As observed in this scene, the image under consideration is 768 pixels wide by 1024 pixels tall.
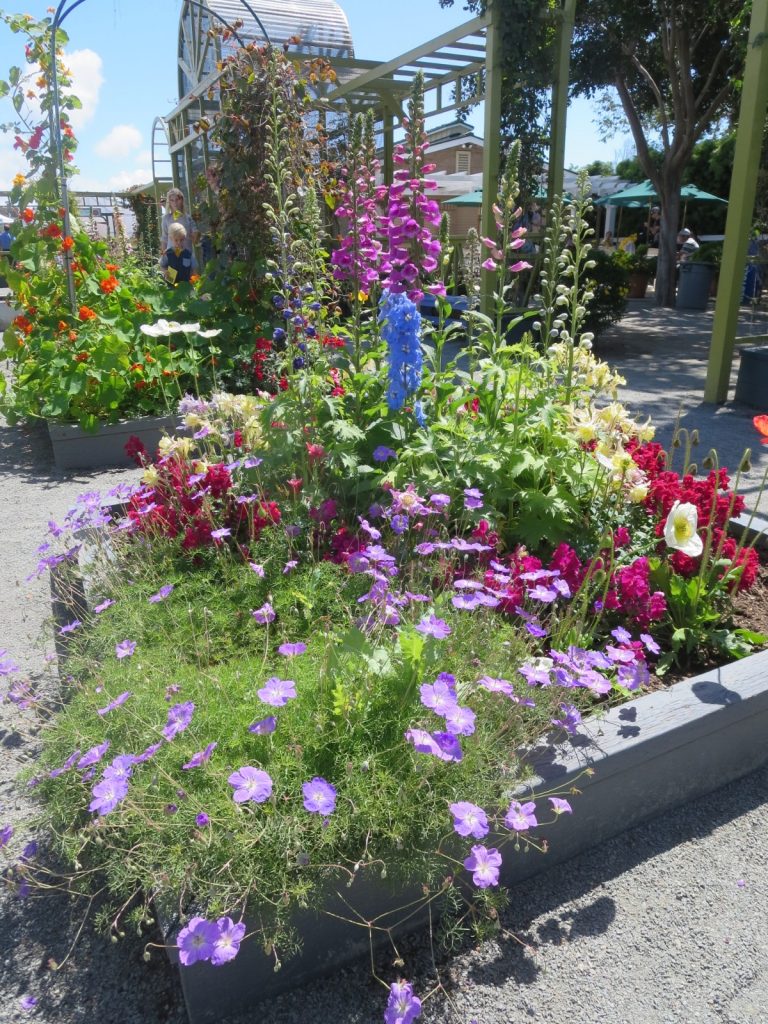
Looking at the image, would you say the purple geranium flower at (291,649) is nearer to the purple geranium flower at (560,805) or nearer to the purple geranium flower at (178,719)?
the purple geranium flower at (178,719)

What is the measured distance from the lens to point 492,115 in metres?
7.74

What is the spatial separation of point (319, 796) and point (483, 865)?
1.22 ft

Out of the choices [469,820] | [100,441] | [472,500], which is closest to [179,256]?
[100,441]

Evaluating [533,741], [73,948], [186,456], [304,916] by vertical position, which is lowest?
[73,948]

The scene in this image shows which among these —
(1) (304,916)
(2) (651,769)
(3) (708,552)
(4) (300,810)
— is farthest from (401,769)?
(3) (708,552)

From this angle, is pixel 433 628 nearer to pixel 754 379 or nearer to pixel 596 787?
pixel 596 787

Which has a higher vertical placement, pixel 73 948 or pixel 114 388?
pixel 114 388

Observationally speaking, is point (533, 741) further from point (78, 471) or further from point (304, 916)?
point (78, 471)

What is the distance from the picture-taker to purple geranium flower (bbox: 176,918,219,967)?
1.36 m

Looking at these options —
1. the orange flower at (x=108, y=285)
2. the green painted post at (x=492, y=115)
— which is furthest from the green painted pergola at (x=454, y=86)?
the orange flower at (x=108, y=285)

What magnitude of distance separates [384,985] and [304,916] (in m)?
0.24

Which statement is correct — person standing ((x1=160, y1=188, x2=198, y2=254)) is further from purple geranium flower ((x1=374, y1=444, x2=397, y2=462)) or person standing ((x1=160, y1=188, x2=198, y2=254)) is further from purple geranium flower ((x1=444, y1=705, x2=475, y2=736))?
purple geranium flower ((x1=444, y1=705, x2=475, y2=736))

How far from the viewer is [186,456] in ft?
10.2

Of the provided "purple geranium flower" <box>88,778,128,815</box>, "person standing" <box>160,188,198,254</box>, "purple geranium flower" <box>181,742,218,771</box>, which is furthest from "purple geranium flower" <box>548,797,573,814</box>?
"person standing" <box>160,188,198,254</box>
